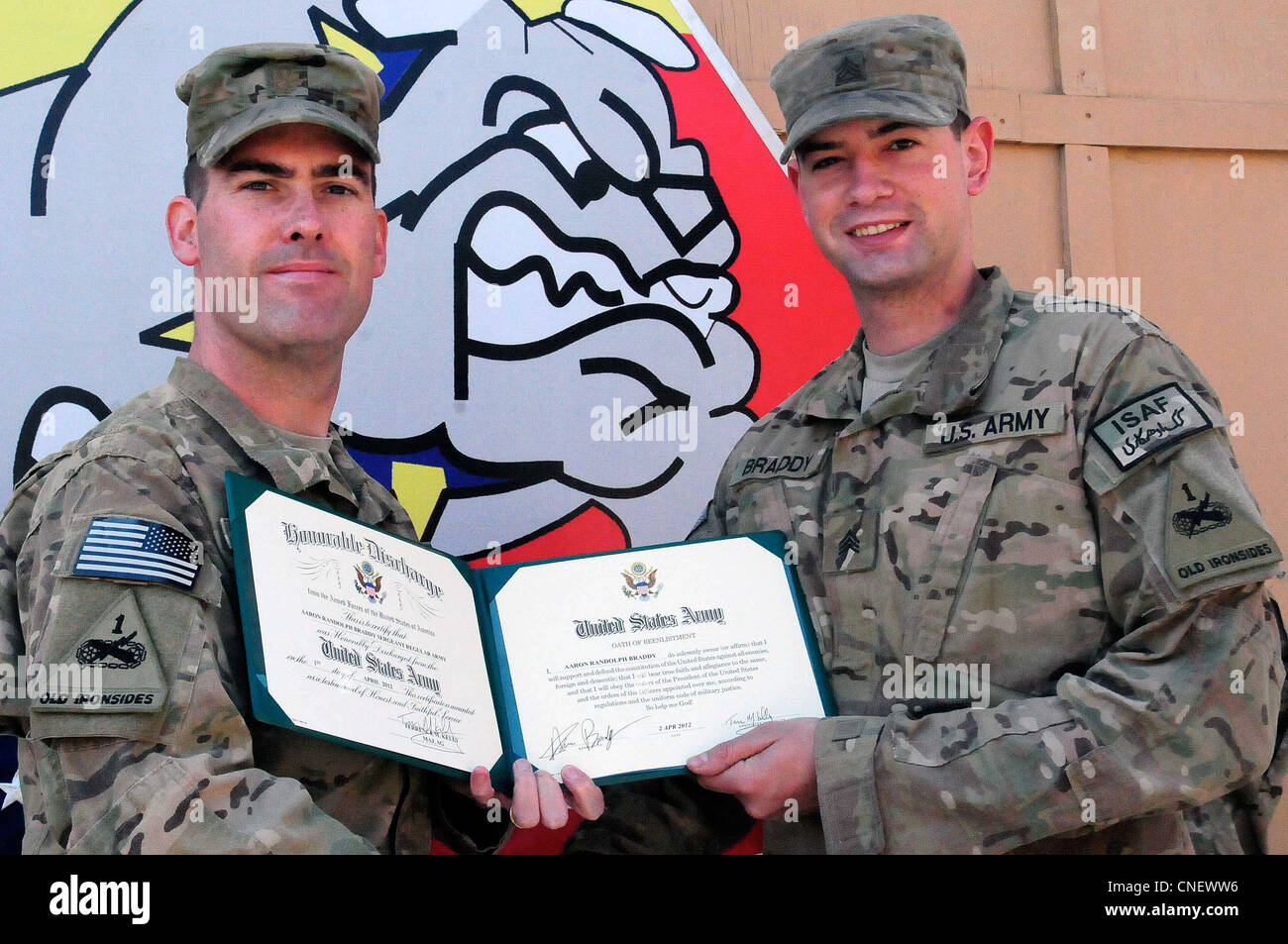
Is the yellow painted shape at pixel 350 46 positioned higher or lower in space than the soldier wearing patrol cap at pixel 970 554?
higher

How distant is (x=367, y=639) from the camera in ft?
7.84

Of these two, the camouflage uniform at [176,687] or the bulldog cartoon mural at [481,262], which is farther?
the bulldog cartoon mural at [481,262]

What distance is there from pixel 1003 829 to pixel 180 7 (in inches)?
120

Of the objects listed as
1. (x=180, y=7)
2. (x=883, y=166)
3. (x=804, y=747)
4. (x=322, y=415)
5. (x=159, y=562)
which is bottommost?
(x=804, y=747)

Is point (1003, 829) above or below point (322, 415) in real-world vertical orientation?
below

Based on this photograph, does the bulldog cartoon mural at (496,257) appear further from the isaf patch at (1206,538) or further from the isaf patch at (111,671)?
the isaf patch at (1206,538)

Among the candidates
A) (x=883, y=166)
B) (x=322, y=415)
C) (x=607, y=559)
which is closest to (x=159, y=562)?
(x=322, y=415)

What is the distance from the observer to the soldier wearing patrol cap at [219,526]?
2086 mm

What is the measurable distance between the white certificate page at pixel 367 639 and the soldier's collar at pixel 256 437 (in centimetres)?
15
